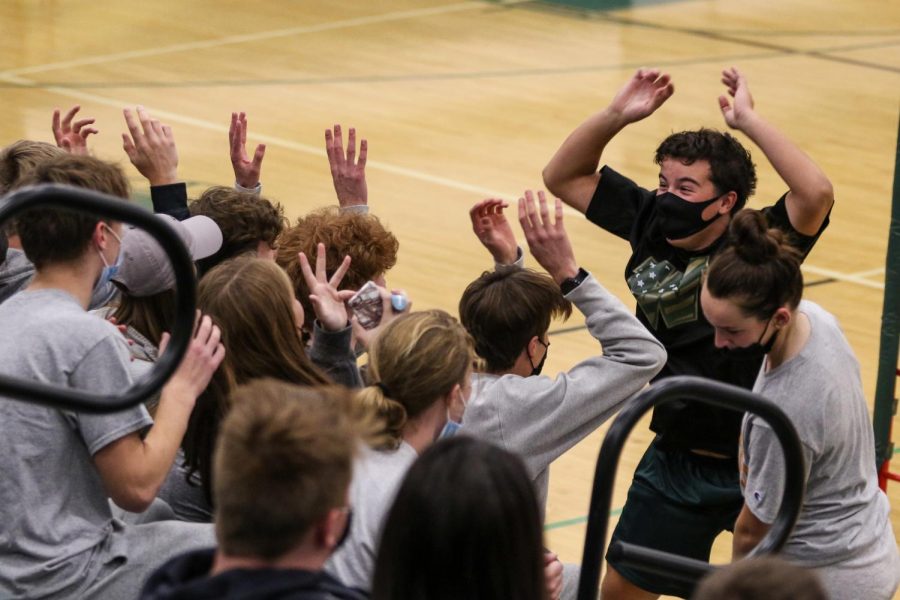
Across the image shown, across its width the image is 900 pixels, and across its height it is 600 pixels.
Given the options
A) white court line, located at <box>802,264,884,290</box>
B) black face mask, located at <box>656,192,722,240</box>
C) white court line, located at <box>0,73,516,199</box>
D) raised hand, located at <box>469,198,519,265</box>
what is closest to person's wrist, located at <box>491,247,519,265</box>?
raised hand, located at <box>469,198,519,265</box>

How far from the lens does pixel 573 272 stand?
422 centimetres

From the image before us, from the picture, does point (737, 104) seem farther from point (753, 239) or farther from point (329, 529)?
point (329, 529)

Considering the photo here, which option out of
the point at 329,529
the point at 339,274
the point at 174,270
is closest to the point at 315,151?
the point at 339,274

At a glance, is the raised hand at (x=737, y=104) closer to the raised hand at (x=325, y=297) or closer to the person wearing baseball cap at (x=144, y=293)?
the raised hand at (x=325, y=297)

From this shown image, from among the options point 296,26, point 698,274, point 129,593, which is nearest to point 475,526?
point 129,593

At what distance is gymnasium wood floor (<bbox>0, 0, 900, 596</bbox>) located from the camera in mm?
10203

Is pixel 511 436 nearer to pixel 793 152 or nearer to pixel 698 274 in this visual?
pixel 698 274

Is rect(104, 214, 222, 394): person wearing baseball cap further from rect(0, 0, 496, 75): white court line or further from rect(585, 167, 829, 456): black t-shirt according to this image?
rect(0, 0, 496, 75): white court line

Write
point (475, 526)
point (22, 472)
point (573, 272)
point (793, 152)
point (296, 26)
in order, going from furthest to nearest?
1. point (296, 26)
2. point (793, 152)
3. point (573, 272)
4. point (22, 472)
5. point (475, 526)

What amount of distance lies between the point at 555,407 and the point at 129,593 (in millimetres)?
1198

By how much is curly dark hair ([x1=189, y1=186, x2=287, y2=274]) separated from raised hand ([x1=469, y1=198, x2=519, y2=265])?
2.11 feet

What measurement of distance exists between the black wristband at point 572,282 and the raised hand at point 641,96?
1.14m

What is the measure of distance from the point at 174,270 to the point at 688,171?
7.94 feet

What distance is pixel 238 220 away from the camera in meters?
4.89
